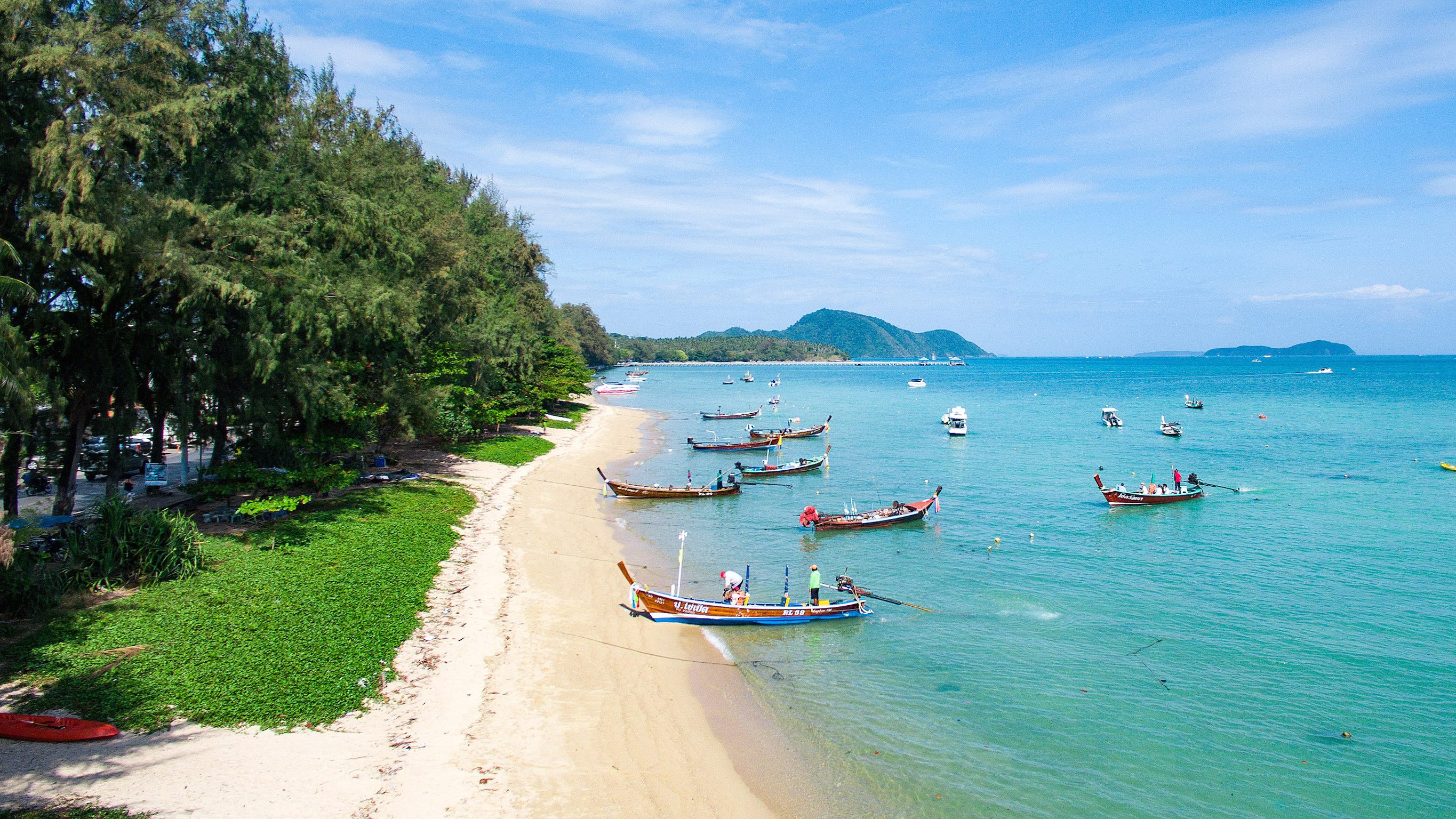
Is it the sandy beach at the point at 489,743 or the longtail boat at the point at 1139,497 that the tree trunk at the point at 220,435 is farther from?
the longtail boat at the point at 1139,497

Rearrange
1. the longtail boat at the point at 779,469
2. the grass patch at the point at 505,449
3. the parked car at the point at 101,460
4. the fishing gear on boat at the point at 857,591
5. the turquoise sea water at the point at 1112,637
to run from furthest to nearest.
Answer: the longtail boat at the point at 779,469 < the grass patch at the point at 505,449 < the parked car at the point at 101,460 < the fishing gear on boat at the point at 857,591 < the turquoise sea water at the point at 1112,637

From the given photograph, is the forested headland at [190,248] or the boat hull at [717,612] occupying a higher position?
the forested headland at [190,248]

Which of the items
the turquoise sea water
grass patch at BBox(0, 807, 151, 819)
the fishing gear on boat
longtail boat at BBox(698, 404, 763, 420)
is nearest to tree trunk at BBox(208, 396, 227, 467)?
the turquoise sea water

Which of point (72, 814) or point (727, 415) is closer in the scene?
point (72, 814)

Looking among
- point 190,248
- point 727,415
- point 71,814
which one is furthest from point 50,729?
point 727,415

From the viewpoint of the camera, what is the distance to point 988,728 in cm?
1599

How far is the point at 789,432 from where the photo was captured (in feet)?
220

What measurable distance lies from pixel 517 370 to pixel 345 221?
26.3 metres

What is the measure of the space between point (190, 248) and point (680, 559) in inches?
674

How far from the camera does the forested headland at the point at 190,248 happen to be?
17.2m

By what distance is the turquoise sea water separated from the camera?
1439cm

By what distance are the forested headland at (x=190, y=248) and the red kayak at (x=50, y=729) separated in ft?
21.4

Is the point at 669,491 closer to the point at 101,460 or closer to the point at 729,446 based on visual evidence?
the point at 729,446

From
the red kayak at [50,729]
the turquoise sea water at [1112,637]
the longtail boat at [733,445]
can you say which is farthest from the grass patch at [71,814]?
the longtail boat at [733,445]
